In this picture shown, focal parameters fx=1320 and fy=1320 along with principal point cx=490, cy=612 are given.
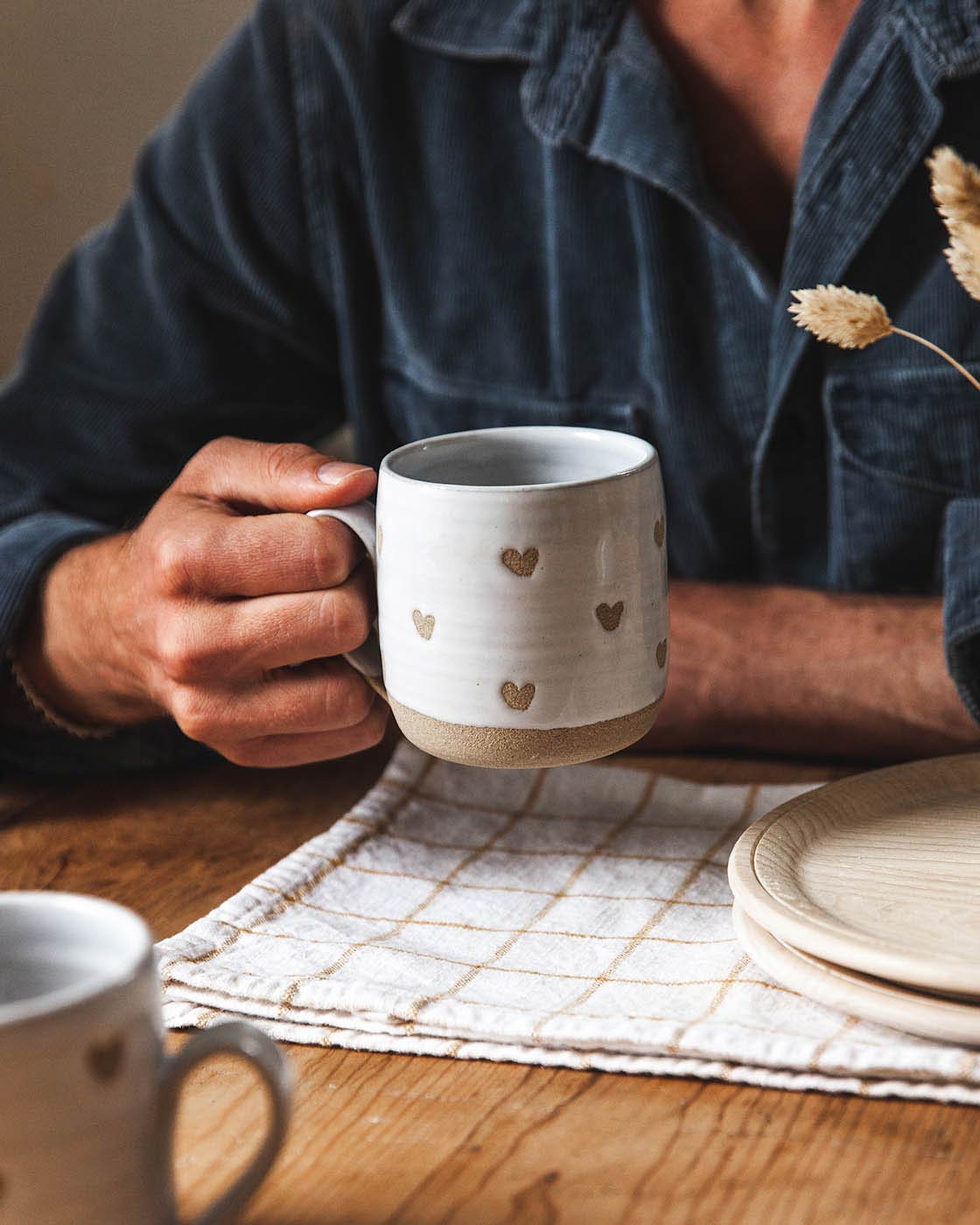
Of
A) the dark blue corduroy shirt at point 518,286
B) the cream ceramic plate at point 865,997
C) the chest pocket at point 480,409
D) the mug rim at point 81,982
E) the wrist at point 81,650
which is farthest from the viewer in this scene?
the chest pocket at point 480,409

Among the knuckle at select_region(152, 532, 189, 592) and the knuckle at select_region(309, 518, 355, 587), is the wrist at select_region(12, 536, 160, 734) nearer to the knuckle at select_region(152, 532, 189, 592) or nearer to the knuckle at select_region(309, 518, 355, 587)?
the knuckle at select_region(152, 532, 189, 592)

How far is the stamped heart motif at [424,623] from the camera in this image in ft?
1.91

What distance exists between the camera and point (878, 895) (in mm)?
584

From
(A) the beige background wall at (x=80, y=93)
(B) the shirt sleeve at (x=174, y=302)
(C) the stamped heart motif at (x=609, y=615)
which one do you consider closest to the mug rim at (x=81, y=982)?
(C) the stamped heart motif at (x=609, y=615)

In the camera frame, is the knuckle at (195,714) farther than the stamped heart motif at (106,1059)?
Yes

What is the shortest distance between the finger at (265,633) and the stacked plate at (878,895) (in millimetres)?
226

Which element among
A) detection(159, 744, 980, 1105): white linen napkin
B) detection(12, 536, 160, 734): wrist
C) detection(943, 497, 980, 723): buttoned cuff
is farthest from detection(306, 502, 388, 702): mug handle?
detection(943, 497, 980, 723): buttoned cuff

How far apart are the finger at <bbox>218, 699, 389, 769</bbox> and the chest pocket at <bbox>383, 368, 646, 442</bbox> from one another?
42 cm

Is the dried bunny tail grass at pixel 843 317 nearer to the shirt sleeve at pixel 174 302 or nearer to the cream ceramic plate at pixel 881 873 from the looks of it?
the cream ceramic plate at pixel 881 873

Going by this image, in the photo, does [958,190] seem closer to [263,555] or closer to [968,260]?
[968,260]

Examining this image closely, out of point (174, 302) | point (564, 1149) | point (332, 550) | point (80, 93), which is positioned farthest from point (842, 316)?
point (80, 93)

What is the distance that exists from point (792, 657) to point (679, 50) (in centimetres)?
50

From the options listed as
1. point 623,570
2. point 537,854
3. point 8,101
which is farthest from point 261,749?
point 8,101

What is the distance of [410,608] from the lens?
1.94 feet
